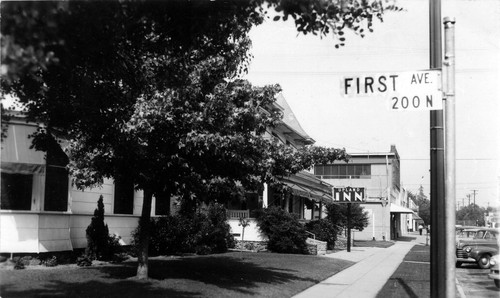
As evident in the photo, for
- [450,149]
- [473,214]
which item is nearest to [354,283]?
[450,149]

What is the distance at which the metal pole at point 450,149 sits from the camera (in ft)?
21.1

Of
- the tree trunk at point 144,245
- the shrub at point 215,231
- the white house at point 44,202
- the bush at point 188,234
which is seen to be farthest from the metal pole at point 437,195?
the shrub at point 215,231

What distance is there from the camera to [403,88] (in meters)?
6.72

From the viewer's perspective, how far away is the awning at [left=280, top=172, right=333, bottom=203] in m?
26.3

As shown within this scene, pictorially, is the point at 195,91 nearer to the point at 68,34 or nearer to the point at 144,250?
the point at 144,250

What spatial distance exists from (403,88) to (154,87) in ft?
15.3

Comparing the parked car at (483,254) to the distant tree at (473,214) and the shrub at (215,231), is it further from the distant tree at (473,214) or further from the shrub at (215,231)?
the distant tree at (473,214)

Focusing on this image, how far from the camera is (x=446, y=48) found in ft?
22.1

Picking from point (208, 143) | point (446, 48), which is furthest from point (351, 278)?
point (446, 48)

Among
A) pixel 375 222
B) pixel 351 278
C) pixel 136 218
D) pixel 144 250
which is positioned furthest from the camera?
pixel 375 222

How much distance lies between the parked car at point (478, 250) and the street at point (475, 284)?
0.47 metres

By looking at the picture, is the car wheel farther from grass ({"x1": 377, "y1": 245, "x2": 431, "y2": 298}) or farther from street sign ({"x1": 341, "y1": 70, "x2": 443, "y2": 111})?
street sign ({"x1": 341, "y1": 70, "x2": 443, "y2": 111})

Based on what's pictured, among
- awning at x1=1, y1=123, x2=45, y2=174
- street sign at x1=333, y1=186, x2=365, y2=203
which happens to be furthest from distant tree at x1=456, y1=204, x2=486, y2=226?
awning at x1=1, y1=123, x2=45, y2=174

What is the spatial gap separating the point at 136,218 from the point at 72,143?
736 centimetres
